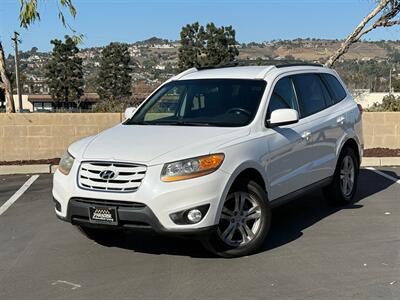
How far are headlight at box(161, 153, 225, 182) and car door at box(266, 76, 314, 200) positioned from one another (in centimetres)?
88

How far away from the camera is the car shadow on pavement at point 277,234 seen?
564 cm

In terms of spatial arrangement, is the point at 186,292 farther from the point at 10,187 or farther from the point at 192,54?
the point at 192,54

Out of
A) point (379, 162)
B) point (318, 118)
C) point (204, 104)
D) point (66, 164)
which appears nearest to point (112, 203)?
point (66, 164)

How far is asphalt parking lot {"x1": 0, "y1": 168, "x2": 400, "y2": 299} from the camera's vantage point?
454 centimetres

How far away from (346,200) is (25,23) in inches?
319

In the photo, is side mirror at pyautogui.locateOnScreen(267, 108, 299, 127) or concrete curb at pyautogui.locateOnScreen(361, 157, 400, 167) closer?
side mirror at pyautogui.locateOnScreen(267, 108, 299, 127)

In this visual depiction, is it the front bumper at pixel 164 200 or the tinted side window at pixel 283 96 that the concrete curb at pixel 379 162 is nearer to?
the tinted side window at pixel 283 96

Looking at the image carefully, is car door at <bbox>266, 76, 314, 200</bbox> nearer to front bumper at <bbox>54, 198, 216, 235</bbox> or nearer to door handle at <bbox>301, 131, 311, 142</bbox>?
door handle at <bbox>301, 131, 311, 142</bbox>

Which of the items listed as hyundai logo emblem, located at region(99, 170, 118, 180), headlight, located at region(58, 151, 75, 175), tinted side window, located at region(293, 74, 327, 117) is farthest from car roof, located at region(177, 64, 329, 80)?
hyundai logo emblem, located at region(99, 170, 118, 180)

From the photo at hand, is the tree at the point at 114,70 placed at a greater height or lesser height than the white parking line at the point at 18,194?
greater

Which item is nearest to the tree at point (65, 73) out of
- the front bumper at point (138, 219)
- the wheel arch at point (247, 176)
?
the wheel arch at point (247, 176)

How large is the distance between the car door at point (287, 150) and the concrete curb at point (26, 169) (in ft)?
19.3

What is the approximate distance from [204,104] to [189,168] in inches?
56.6

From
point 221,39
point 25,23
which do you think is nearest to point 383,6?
point 25,23
